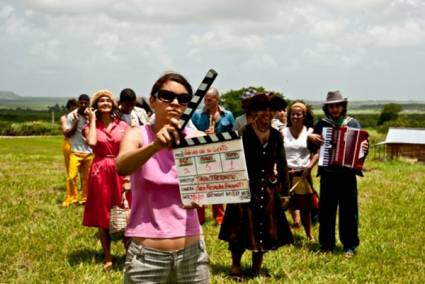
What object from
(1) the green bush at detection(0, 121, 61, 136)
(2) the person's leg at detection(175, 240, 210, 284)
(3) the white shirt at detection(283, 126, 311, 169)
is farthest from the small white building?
(2) the person's leg at detection(175, 240, 210, 284)

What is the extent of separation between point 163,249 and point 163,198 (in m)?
0.31

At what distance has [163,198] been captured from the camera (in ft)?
11.2

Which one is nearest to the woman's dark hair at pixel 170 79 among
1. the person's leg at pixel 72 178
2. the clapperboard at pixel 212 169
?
the clapperboard at pixel 212 169

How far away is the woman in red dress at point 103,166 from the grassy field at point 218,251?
567 mm

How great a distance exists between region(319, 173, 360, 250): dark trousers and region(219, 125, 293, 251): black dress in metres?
1.60

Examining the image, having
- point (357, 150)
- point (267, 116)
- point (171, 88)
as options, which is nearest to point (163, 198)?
point (171, 88)

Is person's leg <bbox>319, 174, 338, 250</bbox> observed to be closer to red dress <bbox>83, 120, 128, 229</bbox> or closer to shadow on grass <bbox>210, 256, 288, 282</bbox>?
shadow on grass <bbox>210, 256, 288, 282</bbox>

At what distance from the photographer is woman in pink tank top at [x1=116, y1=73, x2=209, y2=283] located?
336 centimetres

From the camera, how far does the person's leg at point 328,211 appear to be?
8.05 metres

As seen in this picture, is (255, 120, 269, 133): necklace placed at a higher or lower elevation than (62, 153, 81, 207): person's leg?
higher

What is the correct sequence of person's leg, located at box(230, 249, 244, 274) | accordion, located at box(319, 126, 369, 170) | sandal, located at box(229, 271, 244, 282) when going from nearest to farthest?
sandal, located at box(229, 271, 244, 282) < person's leg, located at box(230, 249, 244, 274) < accordion, located at box(319, 126, 369, 170)

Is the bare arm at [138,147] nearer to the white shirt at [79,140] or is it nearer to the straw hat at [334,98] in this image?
the straw hat at [334,98]

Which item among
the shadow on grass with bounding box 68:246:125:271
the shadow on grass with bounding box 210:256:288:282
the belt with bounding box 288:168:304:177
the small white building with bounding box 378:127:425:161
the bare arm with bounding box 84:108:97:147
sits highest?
the bare arm with bounding box 84:108:97:147

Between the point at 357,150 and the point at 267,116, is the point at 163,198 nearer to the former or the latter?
Result: the point at 267,116
